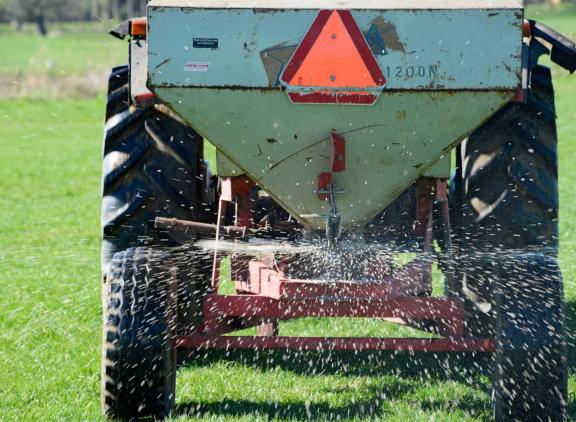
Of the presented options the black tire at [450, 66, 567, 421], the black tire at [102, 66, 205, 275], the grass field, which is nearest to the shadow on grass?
the grass field

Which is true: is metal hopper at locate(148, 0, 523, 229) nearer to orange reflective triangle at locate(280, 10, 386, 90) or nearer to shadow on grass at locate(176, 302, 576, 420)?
orange reflective triangle at locate(280, 10, 386, 90)

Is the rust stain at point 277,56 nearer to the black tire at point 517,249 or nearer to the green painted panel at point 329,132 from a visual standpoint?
the green painted panel at point 329,132

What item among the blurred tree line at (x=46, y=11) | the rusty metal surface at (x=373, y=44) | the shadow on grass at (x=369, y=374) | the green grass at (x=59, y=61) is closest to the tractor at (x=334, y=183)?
the rusty metal surface at (x=373, y=44)

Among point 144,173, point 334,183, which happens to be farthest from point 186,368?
point 334,183

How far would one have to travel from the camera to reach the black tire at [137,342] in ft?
14.2

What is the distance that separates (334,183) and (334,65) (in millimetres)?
524

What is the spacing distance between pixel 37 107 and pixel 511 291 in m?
19.8

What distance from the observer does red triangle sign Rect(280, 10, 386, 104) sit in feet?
13.2

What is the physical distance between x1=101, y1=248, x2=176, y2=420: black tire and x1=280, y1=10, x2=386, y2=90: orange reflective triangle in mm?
→ 1003

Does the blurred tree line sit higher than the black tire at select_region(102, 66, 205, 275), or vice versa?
the blurred tree line

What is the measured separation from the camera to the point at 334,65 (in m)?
4.05

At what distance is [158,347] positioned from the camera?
433cm

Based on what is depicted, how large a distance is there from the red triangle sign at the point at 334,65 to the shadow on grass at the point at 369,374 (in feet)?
4.46

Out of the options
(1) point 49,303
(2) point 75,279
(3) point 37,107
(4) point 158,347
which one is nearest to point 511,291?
(4) point 158,347
